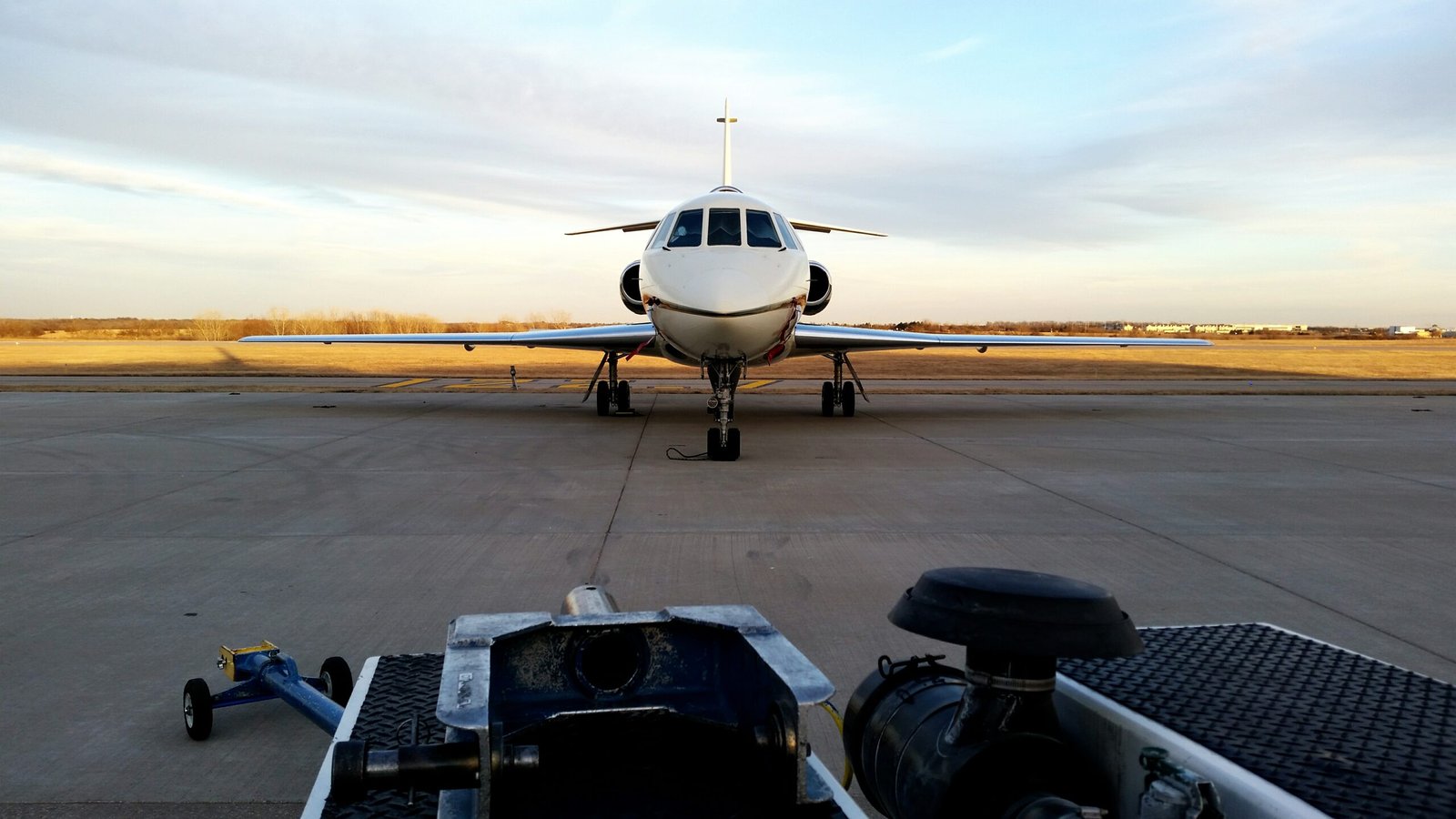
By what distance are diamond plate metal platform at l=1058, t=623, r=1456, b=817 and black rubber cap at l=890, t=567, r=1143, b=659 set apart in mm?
281

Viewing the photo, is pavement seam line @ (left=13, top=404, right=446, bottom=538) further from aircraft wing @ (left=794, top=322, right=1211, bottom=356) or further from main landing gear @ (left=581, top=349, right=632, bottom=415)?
aircraft wing @ (left=794, top=322, right=1211, bottom=356)

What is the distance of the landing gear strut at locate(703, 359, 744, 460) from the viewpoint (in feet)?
38.7

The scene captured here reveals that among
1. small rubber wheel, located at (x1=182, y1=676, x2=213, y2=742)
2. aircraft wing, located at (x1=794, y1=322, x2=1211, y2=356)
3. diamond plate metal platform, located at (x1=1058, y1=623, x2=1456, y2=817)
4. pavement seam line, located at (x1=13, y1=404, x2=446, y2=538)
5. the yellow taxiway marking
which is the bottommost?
the yellow taxiway marking

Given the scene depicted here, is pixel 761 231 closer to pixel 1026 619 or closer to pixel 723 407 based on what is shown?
pixel 723 407

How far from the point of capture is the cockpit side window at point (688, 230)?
1214 centimetres

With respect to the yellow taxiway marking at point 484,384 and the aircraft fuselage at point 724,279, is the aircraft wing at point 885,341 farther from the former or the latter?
the yellow taxiway marking at point 484,384

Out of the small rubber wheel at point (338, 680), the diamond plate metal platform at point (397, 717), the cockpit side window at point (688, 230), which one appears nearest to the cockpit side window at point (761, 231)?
the cockpit side window at point (688, 230)

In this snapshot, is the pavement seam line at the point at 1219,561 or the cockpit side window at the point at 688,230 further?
the cockpit side window at the point at 688,230

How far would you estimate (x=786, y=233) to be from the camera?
41.8 ft

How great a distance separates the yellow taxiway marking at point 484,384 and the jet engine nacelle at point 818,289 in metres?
11.6

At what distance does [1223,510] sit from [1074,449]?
442cm

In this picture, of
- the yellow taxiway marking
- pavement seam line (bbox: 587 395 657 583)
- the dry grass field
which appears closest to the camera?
pavement seam line (bbox: 587 395 657 583)

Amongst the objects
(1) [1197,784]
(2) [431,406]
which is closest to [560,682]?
(1) [1197,784]

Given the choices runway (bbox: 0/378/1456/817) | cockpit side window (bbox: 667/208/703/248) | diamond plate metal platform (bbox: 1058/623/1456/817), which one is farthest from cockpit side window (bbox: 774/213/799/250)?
diamond plate metal platform (bbox: 1058/623/1456/817)
